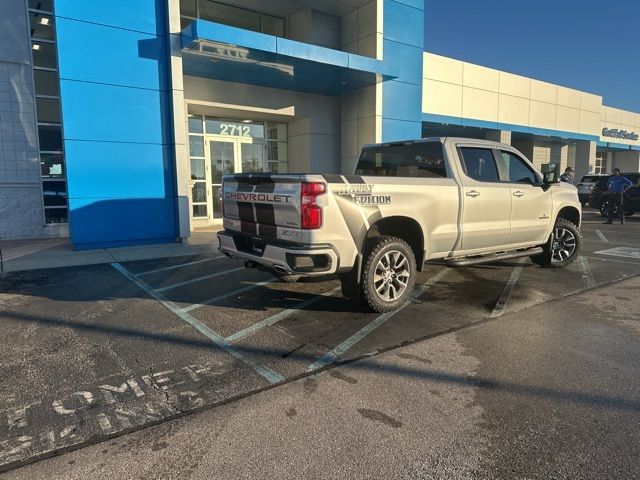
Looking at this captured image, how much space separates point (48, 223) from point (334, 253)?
34.7ft

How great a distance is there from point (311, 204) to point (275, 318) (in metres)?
1.46

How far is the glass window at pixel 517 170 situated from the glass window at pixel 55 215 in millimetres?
11185

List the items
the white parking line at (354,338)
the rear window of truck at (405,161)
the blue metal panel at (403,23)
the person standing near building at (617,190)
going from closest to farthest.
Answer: the white parking line at (354,338) → the rear window of truck at (405,161) → the blue metal panel at (403,23) → the person standing near building at (617,190)

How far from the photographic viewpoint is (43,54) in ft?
39.2

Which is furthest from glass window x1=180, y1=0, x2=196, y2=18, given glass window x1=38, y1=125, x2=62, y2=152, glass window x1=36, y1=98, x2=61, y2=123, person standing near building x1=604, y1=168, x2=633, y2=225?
person standing near building x1=604, y1=168, x2=633, y2=225

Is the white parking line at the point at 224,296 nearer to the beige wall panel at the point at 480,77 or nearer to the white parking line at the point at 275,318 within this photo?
the white parking line at the point at 275,318

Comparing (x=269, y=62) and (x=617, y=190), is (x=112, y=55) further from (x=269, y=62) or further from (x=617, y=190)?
(x=617, y=190)

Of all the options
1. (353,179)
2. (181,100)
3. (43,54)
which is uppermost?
(43,54)

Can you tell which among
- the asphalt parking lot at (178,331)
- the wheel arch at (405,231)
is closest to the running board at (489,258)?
Answer: the asphalt parking lot at (178,331)

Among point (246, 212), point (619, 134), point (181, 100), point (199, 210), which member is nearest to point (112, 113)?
point (181, 100)

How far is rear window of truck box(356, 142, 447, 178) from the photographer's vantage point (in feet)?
19.7

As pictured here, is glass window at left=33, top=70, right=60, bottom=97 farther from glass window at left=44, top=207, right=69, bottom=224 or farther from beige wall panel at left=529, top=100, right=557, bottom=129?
beige wall panel at left=529, top=100, right=557, bottom=129

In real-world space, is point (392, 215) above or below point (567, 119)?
below

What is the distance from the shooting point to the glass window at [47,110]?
11.9 metres
